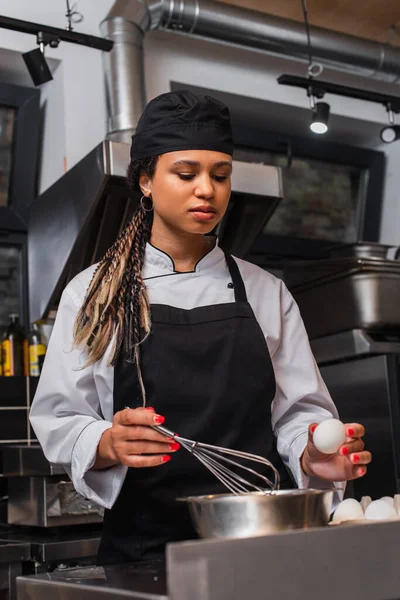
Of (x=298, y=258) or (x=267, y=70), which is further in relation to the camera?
(x=298, y=258)

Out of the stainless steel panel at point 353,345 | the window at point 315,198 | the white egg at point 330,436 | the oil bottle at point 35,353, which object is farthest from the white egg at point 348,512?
the window at point 315,198

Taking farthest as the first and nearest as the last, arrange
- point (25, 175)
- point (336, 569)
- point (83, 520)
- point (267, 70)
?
1. point (267, 70)
2. point (25, 175)
3. point (83, 520)
4. point (336, 569)

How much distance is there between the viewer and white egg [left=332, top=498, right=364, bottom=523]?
1.27 meters

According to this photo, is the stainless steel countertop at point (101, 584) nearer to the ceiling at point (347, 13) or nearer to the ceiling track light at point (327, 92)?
the ceiling track light at point (327, 92)

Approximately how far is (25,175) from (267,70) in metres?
1.21

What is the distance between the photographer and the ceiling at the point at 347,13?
3.53 metres

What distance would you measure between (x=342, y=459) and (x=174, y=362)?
34 centimetres

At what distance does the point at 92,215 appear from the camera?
278cm

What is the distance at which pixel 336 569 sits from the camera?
939mm

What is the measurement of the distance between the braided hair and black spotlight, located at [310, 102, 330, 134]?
1.80 m

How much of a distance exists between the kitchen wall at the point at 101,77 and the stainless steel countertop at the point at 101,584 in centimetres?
213

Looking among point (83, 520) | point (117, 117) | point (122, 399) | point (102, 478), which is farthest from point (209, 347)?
point (117, 117)

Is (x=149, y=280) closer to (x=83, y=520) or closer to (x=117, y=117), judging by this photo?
(x=83, y=520)

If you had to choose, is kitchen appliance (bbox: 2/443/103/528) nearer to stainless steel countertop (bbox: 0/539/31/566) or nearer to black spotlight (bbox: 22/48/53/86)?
stainless steel countertop (bbox: 0/539/31/566)
